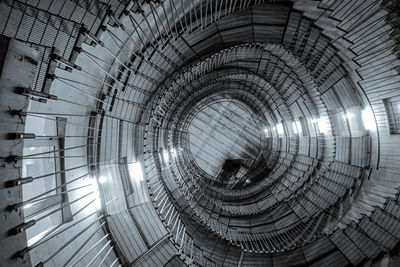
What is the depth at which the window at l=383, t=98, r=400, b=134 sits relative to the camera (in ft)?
19.6

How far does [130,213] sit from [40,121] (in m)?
3.07

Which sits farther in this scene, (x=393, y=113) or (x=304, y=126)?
(x=304, y=126)

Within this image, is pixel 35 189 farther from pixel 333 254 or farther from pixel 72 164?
pixel 333 254

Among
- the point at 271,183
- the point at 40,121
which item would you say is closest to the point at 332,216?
the point at 271,183

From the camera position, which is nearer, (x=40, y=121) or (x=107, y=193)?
(x=40, y=121)

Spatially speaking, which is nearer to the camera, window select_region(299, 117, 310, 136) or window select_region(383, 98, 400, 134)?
window select_region(383, 98, 400, 134)

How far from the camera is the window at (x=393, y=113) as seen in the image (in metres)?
5.98

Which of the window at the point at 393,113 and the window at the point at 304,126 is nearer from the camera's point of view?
the window at the point at 393,113

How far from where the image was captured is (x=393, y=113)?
20.0ft

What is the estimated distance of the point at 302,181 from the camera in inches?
351

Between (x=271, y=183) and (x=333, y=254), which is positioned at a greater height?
(x=271, y=183)

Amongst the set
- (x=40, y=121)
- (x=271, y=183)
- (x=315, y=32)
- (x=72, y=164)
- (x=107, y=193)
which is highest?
(x=315, y=32)

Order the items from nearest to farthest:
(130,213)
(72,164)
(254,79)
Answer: (72,164) < (130,213) < (254,79)

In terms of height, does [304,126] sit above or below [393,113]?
above
